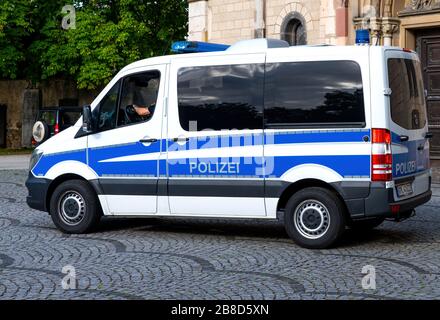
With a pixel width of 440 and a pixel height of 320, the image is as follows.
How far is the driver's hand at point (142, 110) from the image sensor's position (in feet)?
35.7

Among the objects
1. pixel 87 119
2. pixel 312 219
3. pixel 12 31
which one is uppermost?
pixel 12 31

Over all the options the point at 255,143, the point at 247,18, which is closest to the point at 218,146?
the point at 255,143

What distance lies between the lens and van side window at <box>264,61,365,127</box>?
9680mm

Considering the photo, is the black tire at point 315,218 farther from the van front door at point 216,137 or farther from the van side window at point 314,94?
the van side window at point 314,94

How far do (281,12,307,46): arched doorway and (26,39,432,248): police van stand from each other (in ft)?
44.2

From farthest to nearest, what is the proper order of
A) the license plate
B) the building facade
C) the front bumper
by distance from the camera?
the building facade < the front bumper < the license plate

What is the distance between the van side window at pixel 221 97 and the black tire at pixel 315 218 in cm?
97

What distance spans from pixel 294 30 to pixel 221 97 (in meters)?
14.9

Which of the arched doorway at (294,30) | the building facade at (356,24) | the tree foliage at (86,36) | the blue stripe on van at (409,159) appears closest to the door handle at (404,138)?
the blue stripe on van at (409,159)

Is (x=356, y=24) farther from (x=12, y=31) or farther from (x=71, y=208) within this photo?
(x=12, y=31)

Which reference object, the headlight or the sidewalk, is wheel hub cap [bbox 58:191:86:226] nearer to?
the headlight

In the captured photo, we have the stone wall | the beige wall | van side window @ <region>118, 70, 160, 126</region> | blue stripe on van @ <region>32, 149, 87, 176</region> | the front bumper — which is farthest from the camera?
the stone wall

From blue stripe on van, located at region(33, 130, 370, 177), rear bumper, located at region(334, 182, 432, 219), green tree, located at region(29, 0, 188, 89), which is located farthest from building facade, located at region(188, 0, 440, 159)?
rear bumper, located at region(334, 182, 432, 219)

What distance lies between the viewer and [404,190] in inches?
392
